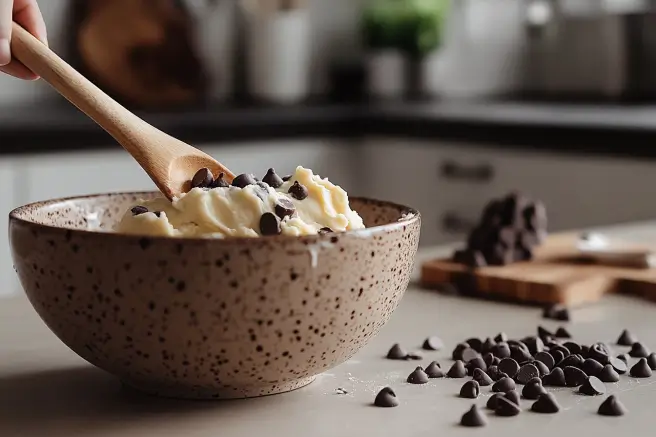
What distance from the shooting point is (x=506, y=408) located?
0.81m

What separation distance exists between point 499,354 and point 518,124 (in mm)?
1794

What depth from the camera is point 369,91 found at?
3805mm

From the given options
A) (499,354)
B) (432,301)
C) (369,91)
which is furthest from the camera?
(369,91)

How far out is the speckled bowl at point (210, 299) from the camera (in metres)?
0.75

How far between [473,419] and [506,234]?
0.69 metres

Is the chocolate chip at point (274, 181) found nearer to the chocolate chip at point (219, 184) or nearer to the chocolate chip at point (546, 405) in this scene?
the chocolate chip at point (219, 184)

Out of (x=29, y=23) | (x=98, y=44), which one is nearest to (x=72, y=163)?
(x=98, y=44)

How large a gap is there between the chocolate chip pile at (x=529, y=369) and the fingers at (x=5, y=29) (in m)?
0.47

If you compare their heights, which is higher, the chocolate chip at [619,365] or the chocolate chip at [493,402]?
the chocolate chip at [493,402]

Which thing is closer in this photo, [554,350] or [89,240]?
[89,240]

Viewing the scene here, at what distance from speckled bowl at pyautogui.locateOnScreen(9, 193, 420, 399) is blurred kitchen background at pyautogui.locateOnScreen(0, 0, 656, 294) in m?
1.69

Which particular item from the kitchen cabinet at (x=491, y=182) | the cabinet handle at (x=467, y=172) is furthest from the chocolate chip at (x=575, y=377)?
the cabinet handle at (x=467, y=172)

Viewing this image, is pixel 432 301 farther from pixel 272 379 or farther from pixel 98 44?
pixel 98 44

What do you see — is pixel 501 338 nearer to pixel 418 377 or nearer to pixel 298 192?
pixel 418 377
